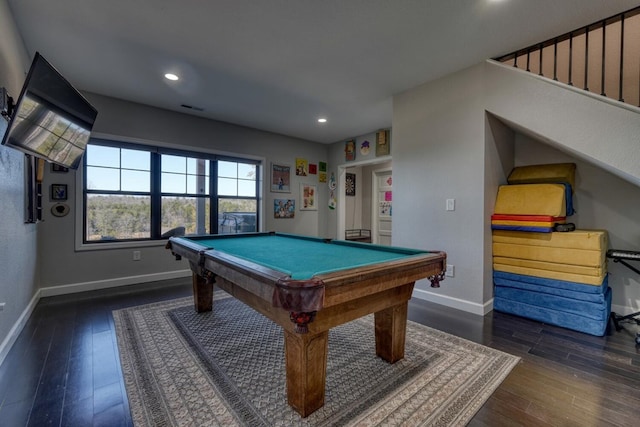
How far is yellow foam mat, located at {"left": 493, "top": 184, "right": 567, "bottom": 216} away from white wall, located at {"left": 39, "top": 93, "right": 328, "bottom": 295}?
3593 mm

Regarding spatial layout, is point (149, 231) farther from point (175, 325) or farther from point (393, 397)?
point (393, 397)

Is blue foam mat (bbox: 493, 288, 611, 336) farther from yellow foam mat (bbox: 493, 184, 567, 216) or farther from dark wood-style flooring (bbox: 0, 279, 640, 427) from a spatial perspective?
yellow foam mat (bbox: 493, 184, 567, 216)

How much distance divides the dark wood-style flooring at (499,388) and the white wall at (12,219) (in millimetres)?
223

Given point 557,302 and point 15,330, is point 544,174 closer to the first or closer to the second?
point 557,302

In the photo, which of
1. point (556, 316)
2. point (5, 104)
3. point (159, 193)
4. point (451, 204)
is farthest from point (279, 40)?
point (556, 316)

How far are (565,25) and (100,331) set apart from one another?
450 cm

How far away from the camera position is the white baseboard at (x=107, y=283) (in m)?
3.37

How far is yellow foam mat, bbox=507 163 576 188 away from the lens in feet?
9.36

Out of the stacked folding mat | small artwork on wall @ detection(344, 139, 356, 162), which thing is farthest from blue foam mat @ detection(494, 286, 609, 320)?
small artwork on wall @ detection(344, 139, 356, 162)

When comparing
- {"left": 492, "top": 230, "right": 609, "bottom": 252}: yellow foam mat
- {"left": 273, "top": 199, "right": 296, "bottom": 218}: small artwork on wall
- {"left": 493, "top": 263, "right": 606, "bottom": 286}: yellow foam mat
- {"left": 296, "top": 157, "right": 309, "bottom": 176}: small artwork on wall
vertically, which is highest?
{"left": 296, "top": 157, "right": 309, "bottom": 176}: small artwork on wall

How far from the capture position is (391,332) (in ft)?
6.26

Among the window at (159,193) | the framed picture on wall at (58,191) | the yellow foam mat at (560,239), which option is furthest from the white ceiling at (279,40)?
the yellow foam mat at (560,239)

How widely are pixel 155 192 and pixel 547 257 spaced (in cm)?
477

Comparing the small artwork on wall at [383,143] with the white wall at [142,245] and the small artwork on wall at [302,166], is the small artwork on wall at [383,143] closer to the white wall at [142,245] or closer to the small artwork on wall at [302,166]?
the small artwork on wall at [302,166]
